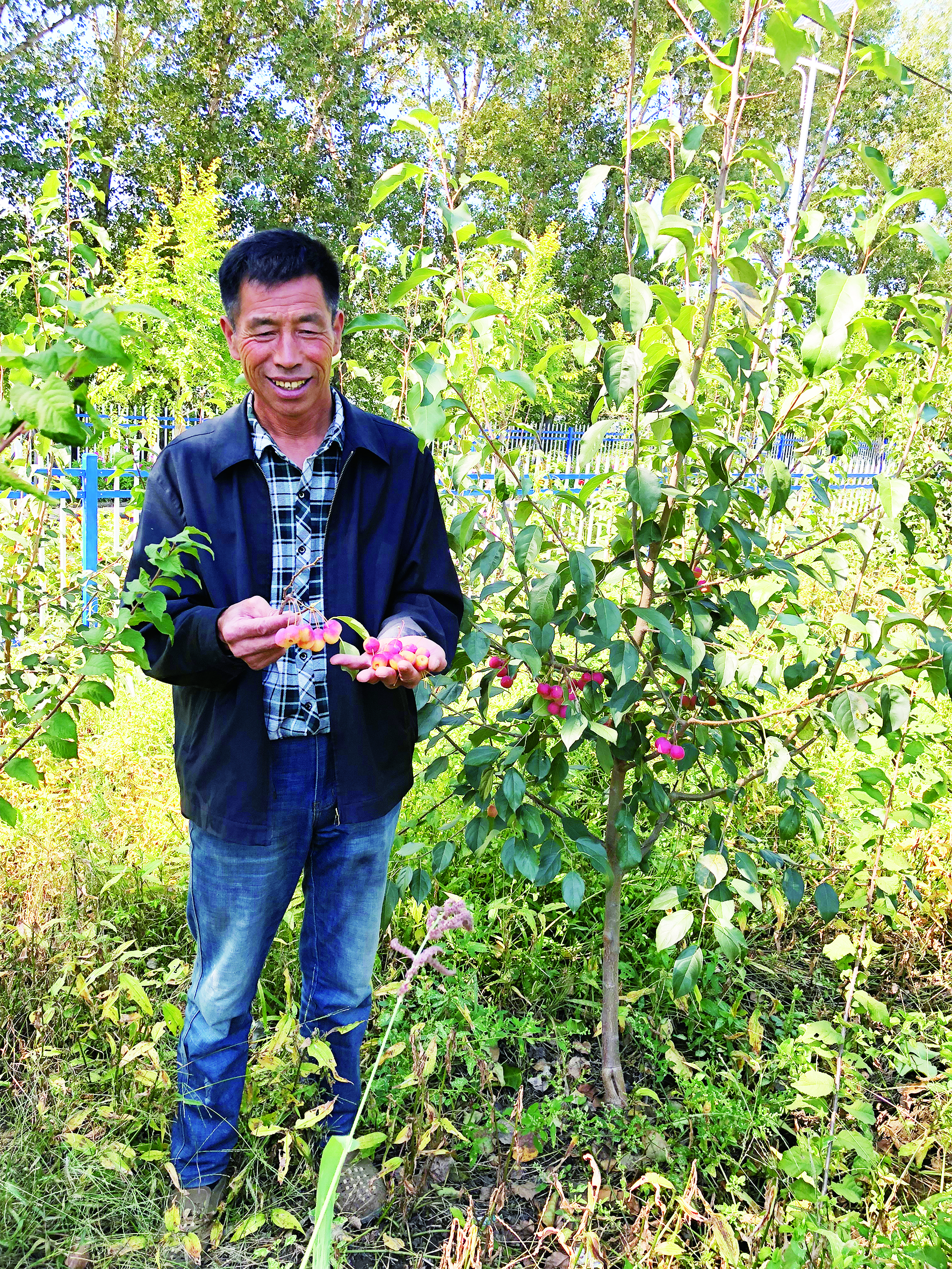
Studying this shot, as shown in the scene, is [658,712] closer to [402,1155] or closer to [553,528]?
[553,528]

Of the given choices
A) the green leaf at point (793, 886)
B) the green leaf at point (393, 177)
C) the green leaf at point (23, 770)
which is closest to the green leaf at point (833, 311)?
the green leaf at point (393, 177)

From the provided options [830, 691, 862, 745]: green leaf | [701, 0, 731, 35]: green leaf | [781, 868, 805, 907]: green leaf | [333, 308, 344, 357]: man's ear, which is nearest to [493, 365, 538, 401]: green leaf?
[333, 308, 344, 357]: man's ear

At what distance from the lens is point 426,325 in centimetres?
973

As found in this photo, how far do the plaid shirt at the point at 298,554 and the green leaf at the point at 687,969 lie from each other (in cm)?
84

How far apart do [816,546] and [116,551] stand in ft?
14.0

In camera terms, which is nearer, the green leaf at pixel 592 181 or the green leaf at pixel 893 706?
the green leaf at pixel 592 181

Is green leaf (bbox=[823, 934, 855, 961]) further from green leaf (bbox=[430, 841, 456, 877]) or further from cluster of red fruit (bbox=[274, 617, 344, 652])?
cluster of red fruit (bbox=[274, 617, 344, 652])

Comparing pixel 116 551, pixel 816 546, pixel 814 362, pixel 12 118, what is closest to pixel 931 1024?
pixel 816 546

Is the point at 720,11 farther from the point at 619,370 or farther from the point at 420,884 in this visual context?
the point at 420,884

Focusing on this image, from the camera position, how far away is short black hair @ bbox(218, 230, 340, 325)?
1.52 meters

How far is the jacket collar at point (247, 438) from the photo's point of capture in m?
1.55

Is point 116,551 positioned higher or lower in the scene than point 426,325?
lower

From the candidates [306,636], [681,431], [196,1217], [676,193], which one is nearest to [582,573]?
[681,431]

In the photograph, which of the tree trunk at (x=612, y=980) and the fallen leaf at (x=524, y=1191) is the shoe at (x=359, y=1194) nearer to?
the fallen leaf at (x=524, y=1191)
